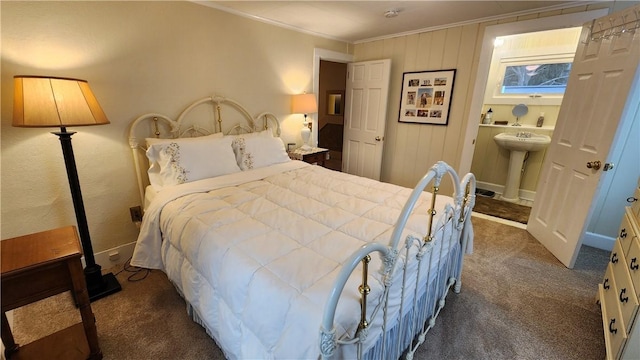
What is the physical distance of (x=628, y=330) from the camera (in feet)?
4.07

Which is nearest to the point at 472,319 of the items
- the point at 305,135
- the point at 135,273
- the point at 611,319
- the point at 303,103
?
the point at 611,319

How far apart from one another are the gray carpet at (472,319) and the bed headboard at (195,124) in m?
0.98

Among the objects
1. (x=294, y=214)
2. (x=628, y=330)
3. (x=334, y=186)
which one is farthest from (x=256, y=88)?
(x=628, y=330)

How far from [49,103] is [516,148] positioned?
488 cm

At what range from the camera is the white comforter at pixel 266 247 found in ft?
3.22

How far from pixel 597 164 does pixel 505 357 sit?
1.73 metres

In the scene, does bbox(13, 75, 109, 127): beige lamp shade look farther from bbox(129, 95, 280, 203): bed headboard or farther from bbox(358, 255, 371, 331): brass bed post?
bbox(358, 255, 371, 331): brass bed post

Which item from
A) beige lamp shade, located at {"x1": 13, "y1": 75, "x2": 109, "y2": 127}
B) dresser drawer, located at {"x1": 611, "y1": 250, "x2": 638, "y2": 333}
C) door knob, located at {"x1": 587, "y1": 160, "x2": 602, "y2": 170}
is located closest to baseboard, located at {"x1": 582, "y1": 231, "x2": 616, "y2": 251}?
door knob, located at {"x1": 587, "y1": 160, "x2": 602, "y2": 170}

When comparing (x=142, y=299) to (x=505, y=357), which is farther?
(x=142, y=299)

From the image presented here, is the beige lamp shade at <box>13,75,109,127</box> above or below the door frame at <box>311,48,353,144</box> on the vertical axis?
below

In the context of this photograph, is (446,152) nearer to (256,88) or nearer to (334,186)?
(334,186)

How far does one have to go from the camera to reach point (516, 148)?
12.1 feet

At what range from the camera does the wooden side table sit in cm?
114

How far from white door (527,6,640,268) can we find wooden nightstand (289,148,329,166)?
2.52 meters
